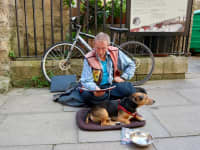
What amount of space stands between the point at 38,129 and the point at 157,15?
3.38m

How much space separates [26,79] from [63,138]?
2.28m

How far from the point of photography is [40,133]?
2557mm

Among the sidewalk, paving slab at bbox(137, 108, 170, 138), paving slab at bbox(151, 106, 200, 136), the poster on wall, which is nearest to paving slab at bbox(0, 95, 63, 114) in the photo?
the sidewalk

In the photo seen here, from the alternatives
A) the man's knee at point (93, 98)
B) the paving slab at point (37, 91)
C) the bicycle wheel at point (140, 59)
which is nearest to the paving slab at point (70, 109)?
the man's knee at point (93, 98)

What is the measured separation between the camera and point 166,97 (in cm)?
375

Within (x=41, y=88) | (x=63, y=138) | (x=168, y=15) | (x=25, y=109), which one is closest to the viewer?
(x=63, y=138)

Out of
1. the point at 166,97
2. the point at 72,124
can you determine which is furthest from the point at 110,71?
the point at 166,97

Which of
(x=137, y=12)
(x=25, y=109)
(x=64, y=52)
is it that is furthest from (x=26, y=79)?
(x=137, y=12)

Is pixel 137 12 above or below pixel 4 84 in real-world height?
above

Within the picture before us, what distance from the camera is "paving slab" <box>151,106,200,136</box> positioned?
8.55 feet

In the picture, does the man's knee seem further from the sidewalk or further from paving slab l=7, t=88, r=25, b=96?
paving slab l=7, t=88, r=25, b=96

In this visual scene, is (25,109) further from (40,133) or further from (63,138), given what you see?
(63,138)

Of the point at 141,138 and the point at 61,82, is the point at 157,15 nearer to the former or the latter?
the point at 61,82

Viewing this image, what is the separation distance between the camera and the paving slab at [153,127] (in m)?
2.52
